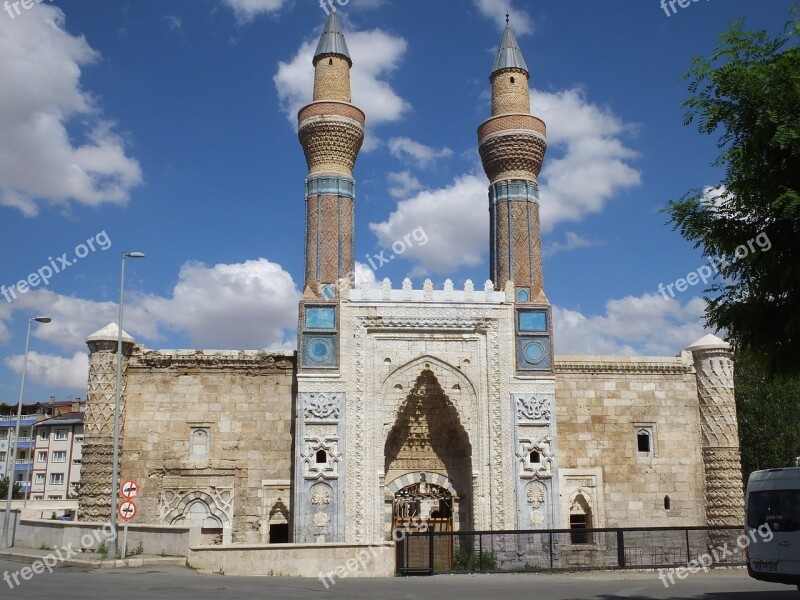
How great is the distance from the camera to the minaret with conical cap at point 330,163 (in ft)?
68.7

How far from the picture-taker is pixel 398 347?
20.3 m

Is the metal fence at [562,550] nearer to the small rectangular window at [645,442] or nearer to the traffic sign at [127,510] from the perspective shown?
the small rectangular window at [645,442]

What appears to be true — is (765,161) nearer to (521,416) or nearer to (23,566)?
(521,416)

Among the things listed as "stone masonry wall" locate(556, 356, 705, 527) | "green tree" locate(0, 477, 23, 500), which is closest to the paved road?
"stone masonry wall" locate(556, 356, 705, 527)

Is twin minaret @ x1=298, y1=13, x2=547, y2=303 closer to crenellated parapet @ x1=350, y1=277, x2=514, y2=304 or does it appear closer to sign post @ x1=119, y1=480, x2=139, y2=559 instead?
crenellated parapet @ x1=350, y1=277, x2=514, y2=304

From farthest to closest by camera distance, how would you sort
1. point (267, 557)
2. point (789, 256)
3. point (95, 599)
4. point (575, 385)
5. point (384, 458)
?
point (575, 385), point (384, 458), point (267, 557), point (95, 599), point (789, 256)

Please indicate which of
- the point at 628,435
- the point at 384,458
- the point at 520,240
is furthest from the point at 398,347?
the point at 628,435

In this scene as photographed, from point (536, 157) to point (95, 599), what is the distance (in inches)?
656

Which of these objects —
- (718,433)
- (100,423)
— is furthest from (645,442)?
(100,423)

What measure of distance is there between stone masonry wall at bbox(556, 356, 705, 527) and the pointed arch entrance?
108 inches

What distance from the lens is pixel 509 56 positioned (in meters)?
23.2

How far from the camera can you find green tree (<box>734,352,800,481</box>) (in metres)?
30.1

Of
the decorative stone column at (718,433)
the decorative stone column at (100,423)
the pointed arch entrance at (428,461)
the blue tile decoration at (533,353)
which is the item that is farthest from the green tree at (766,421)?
the decorative stone column at (100,423)

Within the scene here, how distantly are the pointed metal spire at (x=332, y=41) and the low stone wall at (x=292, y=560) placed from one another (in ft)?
46.5
